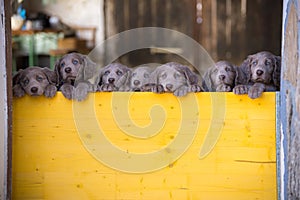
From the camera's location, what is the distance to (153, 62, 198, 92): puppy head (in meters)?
4.17

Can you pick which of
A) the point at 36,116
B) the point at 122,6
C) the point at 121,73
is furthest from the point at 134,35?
the point at 36,116

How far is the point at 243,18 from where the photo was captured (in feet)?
38.4

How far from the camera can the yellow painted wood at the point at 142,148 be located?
3799 millimetres

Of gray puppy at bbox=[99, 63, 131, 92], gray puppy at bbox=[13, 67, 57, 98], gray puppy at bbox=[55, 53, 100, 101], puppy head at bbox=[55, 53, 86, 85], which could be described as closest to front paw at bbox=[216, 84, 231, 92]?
gray puppy at bbox=[99, 63, 131, 92]

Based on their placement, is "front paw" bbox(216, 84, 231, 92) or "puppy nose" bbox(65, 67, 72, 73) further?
"puppy nose" bbox(65, 67, 72, 73)

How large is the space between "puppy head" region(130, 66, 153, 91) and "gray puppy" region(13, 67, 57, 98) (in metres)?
0.66

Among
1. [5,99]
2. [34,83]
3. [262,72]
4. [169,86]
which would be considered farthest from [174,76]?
[5,99]

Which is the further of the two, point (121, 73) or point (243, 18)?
point (243, 18)

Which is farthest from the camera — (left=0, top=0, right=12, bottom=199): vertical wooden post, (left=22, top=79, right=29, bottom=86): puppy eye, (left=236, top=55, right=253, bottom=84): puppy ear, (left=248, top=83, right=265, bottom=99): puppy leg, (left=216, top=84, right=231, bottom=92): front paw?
(left=236, top=55, right=253, bottom=84): puppy ear

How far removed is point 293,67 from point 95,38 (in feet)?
27.7

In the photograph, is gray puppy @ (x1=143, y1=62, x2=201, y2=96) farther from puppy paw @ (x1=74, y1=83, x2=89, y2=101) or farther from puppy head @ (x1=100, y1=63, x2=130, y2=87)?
puppy paw @ (x1=74, y1=83, x2=89, y2=101)

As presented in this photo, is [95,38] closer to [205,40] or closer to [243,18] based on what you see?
[205,40]

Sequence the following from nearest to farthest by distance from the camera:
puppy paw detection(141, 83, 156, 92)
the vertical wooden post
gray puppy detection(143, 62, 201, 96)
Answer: the vertical wooden post → gray puppy detection(143, 62, 201, 96) → puppy paw detection(141, 83, 156, 92)

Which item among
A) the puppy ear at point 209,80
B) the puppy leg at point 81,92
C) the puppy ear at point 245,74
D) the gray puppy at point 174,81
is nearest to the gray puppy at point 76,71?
the puppy leg at point 81,92
